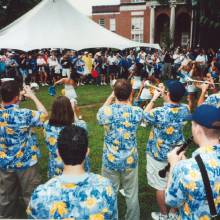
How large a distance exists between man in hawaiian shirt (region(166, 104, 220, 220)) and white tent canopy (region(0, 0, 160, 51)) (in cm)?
552

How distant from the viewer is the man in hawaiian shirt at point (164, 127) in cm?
446

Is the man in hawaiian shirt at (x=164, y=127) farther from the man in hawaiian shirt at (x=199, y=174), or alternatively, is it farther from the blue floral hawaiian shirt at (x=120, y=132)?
the man in hawaiian shirt at (x=199, y=174)

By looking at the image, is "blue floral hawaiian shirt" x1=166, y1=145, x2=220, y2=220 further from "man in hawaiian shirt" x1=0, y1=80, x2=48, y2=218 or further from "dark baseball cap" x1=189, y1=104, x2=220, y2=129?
"man in hawaiian shirt" x1=0, y1=80, x2=48, y2=218

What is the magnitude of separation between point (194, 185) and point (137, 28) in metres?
44.8

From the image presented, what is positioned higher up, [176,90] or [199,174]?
[176,90]

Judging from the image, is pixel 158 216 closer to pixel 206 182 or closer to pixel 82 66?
pixel 206 182

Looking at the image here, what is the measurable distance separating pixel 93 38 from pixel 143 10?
124 feet

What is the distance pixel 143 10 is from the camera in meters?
44.2

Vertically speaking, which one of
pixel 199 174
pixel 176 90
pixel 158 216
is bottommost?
pixel 158 216

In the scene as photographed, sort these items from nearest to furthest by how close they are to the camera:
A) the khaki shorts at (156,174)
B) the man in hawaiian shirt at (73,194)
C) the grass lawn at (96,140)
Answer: the man in hawaiian shirt at (73,194)
the khaki shorts at (156,174)
the grass lawn at (96,140)

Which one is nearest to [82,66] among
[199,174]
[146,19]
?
[199,174]

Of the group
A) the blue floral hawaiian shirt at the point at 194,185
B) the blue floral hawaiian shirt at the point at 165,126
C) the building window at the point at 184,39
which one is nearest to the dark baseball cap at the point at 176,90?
the blue floral hawaiian shirt at the point at 165,126

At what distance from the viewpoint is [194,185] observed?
2.45 m

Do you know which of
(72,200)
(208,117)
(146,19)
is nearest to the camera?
(72,200)
